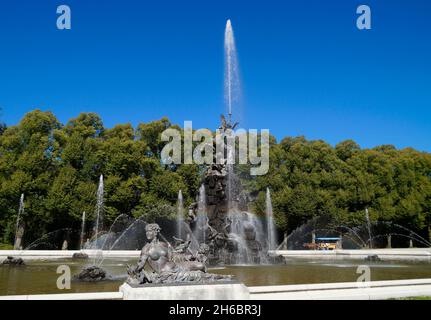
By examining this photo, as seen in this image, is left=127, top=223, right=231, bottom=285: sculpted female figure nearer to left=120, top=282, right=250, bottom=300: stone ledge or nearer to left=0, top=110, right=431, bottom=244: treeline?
left=120, top=282, right=250, bottom=300: stone ledge

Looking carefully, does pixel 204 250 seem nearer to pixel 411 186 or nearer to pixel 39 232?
pixel 39 232

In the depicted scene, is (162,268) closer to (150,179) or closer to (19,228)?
(19,228)

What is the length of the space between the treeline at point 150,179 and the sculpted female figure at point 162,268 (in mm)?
29399

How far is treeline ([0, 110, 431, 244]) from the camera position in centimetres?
3724

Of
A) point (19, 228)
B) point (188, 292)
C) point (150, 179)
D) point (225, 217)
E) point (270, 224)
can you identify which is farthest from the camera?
point (150, 179)

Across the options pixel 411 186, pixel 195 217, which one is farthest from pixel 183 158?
pixel 411 186

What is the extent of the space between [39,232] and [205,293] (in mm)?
36133

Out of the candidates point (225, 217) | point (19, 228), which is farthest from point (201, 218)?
point (19, 228)

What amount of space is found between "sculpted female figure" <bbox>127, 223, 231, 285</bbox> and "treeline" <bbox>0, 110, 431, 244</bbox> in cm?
2940

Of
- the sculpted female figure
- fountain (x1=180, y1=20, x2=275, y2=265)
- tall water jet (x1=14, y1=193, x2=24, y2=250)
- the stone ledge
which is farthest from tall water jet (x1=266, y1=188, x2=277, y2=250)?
Result: the stone ledge

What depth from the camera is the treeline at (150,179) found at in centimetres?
3724

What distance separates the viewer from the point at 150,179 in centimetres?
4241

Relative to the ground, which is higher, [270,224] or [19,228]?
[270,224]

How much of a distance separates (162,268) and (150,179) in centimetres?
3339
